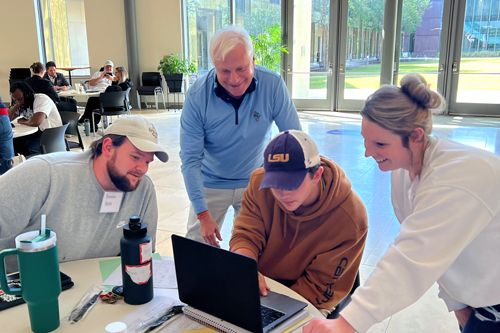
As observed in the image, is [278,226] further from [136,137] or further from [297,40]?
[297,40]

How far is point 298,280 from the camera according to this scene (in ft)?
5.16

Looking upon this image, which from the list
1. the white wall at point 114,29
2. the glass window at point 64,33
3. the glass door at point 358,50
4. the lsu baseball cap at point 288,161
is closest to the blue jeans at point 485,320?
the lsu baseball cap at point 288,161

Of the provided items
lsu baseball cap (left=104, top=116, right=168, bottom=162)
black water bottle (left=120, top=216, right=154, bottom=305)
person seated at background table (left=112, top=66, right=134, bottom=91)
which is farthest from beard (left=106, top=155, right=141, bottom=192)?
person seated at background table (left=112, top=66, right=134, bottom=91)

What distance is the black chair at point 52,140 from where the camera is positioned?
407 cm

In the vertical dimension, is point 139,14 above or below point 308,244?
above

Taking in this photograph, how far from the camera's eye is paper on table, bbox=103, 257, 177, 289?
1.47 m

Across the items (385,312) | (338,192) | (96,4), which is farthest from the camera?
(96,4)

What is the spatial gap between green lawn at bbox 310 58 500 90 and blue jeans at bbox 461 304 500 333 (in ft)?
26.6

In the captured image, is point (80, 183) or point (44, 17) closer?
point (80, 183)

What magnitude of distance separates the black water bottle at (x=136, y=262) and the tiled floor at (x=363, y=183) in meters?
1.00

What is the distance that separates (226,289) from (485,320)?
29.7 inches

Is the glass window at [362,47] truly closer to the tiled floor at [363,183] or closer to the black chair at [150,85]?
the tiled floor at [363,183]

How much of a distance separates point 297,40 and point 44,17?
7.67m

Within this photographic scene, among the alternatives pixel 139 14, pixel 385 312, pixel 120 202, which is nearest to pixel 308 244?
pixel 385 312
